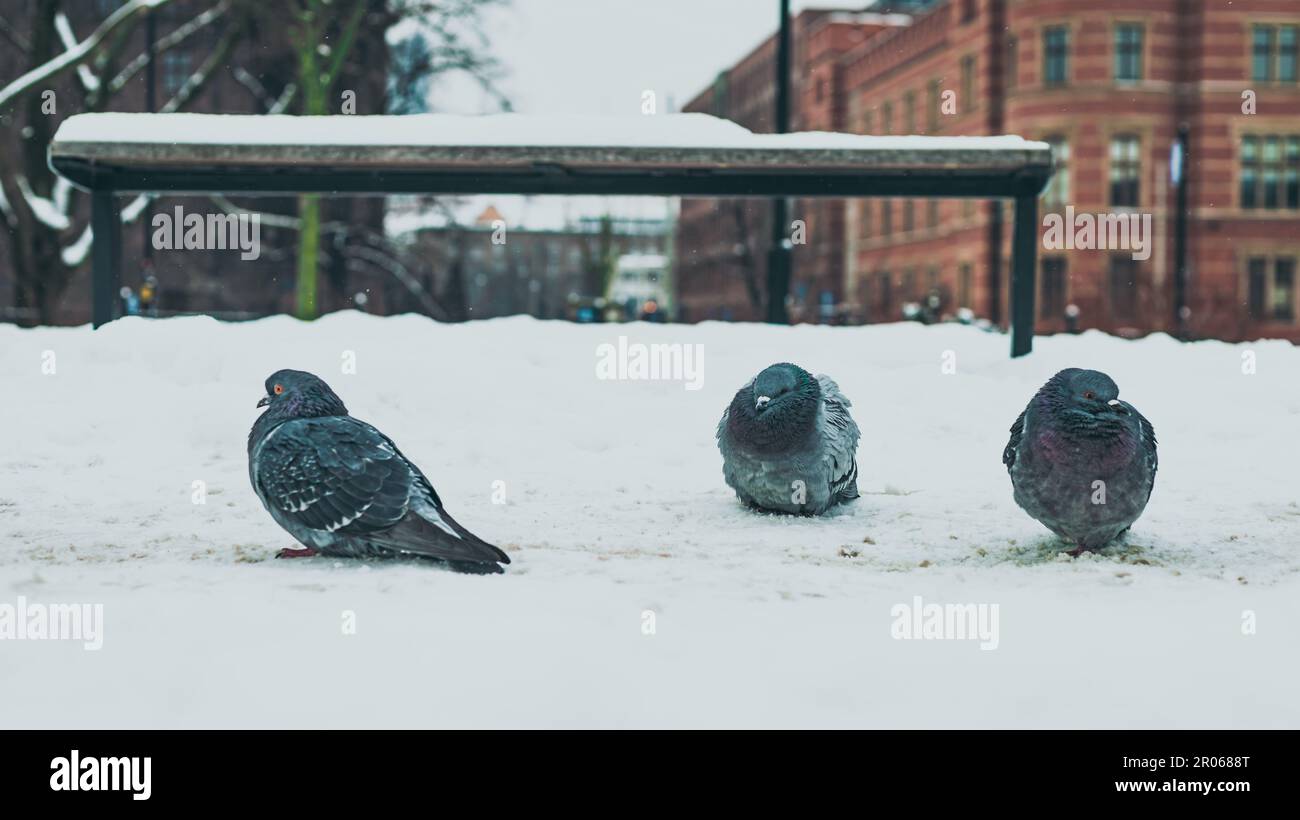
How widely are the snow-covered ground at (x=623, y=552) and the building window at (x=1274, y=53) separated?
1263 inches

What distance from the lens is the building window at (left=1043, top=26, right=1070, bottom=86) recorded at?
139 feet

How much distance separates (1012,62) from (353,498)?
41492 millimetres

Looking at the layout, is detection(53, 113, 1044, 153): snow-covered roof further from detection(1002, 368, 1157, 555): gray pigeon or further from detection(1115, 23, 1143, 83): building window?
detection(1115, 23, 1143, 83): building window

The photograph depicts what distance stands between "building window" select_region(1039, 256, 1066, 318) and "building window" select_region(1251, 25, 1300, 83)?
25.8ft

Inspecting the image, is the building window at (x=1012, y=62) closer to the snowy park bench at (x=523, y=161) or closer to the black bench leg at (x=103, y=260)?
the snowy park bench at (x=523, y=161)

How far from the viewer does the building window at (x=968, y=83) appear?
153 feet

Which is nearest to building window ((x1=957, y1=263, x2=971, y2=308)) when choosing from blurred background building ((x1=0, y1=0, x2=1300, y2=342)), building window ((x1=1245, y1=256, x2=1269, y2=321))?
blurred background building ((x1=0, y1=0, x2=1300, y2=342))

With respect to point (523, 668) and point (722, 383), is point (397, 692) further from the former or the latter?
point (722, 383)

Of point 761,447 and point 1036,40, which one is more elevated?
point 1036,40

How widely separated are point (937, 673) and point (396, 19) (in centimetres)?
2778

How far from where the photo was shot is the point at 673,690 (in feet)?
14.1

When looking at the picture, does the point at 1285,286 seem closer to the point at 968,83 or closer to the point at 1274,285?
the point at 1274,285

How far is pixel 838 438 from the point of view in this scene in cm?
807
